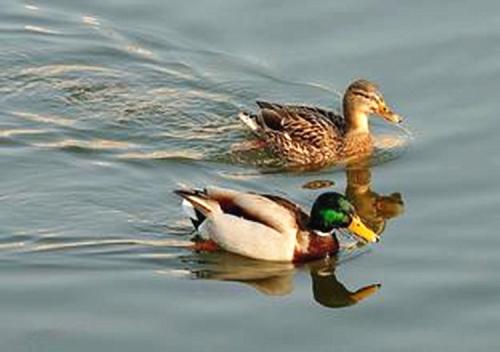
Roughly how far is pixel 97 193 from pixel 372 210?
7.45 feet

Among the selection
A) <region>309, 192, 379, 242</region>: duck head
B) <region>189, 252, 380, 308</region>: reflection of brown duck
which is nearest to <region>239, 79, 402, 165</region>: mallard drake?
<region>309, 192, 379, 242</region>: duck head

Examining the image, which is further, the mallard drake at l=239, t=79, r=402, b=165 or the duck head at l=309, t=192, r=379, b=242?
the mallard drake at l=239, t=79, r=402, b=165

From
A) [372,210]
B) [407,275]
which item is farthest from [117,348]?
[372,210]

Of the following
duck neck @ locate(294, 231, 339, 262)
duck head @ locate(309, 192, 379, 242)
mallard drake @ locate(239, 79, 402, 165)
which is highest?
mallard drake @ locate(239, 79, 402, 165)

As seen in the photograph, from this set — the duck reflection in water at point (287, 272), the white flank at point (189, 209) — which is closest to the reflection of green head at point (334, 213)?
the duck reflection in water at point (287, 272)

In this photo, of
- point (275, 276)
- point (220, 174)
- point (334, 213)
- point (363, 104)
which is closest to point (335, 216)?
point (334, 213)

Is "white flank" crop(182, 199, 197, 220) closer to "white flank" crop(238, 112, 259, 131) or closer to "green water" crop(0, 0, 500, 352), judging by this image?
"green water" crop(0, 0, 500, 352)

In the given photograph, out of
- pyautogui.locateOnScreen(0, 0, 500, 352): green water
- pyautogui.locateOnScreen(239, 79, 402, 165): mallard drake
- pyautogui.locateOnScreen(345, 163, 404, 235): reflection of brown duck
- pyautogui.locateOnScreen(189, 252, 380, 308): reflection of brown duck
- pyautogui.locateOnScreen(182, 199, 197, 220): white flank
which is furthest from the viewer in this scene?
pyautogui.locateOnScreen(239, 79, 402, 165): mallard drake

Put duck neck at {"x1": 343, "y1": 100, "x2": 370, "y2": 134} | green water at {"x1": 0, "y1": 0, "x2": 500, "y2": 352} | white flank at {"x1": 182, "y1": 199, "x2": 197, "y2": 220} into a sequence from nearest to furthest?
1. green water at {"x1": 0, "y1": 0, "x2": 500, "y2": 352}
2. white flank at {"x1": 182, "y1": 199, "x2": 197, "y2": 220}
3. duck neck at {"x1": 343, "y1": 100, "x2": 370, "y2": 134}

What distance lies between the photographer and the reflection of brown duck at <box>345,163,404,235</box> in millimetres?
13445

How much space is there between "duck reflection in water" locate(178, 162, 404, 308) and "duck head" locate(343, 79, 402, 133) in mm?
1504

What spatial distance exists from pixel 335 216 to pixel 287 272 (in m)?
0.60

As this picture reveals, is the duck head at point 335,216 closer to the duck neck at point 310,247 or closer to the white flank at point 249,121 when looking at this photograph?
the duck neck at point 310,247

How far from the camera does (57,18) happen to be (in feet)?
55.5
